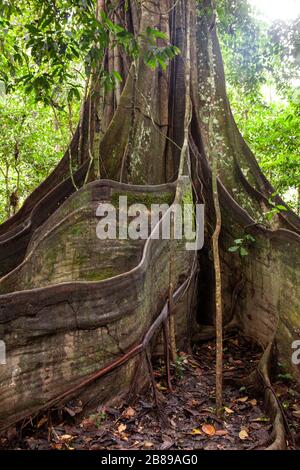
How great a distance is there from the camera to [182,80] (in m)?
5.23

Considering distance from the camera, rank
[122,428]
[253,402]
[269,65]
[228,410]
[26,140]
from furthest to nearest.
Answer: [26,140] → [269,65] → [253,402] → [228,410] → [122,428]

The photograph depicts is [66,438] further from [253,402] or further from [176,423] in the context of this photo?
[253,402]

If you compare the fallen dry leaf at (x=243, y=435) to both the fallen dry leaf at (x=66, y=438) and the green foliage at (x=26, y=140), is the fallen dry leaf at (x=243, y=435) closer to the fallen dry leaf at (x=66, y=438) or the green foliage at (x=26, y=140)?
the fallen dry leaf at (x=66, y=438)

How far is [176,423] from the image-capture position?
2.84m

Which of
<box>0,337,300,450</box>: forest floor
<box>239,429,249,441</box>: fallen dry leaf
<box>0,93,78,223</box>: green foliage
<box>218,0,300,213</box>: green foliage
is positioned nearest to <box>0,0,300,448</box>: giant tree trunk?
<box>0,337,300,450</box>: forest floor

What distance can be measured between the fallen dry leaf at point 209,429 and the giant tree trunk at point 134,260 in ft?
1.47

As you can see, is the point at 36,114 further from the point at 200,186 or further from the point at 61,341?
the point at 61,341

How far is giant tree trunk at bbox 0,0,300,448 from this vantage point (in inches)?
100

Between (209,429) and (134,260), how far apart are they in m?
1.48

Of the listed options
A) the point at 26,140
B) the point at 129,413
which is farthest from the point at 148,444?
the point at 26,140

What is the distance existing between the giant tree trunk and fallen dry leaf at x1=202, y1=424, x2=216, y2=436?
1.47ft

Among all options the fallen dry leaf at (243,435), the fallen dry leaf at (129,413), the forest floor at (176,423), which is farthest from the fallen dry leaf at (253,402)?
the fallen dry leaf at (129,413)
